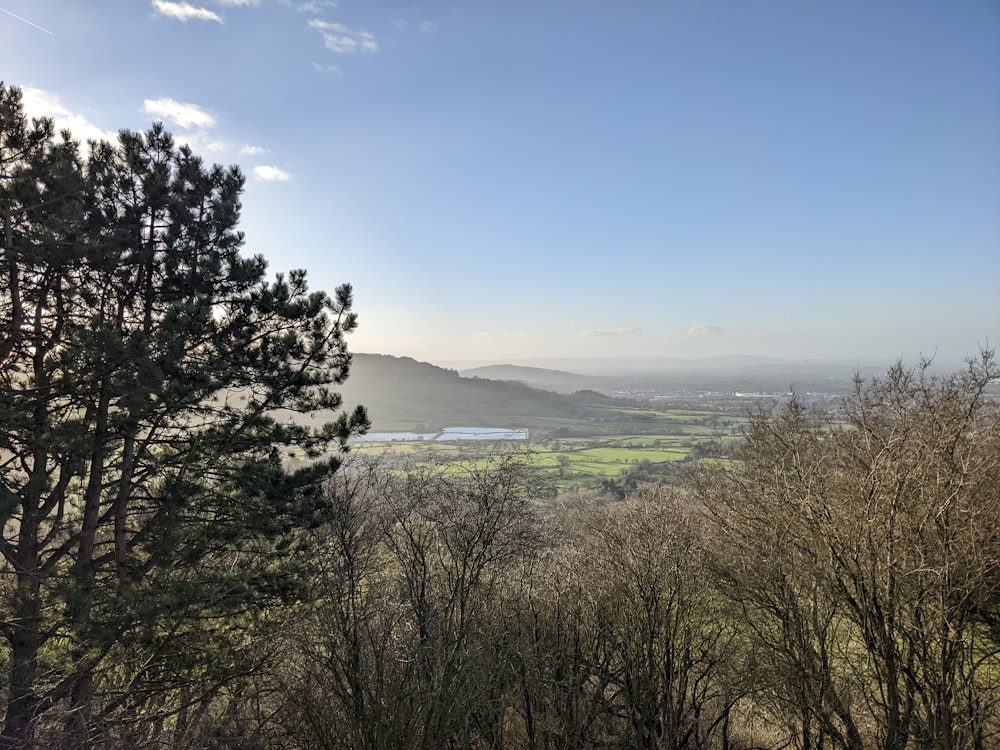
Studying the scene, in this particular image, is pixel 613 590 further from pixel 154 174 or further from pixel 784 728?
pixel 154 174

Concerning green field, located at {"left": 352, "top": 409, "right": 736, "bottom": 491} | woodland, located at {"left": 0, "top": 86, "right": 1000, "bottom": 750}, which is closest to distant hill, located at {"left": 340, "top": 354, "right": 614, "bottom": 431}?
green field, located at {"left": 352, "top": 409, "right": 736, "bottom": 491}

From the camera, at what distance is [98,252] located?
654cm

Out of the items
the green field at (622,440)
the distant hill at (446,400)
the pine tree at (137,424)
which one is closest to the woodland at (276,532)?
the pine tree at (137,424)

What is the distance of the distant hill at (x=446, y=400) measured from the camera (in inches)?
1471

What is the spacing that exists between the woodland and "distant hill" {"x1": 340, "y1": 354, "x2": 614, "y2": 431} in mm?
23601

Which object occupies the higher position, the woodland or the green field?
the woodland

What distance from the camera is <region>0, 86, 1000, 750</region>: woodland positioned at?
6.16 meters

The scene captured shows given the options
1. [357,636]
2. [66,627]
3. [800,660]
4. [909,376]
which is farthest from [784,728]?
[66,627]

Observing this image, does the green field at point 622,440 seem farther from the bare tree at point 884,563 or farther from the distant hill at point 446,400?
the bare tree at point 884,563

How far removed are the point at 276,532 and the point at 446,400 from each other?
41339 mm

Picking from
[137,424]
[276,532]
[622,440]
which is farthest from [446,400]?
[137,424]

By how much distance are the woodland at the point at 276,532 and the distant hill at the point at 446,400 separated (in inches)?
929

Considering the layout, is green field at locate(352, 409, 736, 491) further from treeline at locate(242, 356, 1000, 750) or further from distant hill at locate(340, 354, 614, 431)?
treeline at locate(242, 356, 1000, 750)

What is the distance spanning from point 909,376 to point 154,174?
14.8 metres
